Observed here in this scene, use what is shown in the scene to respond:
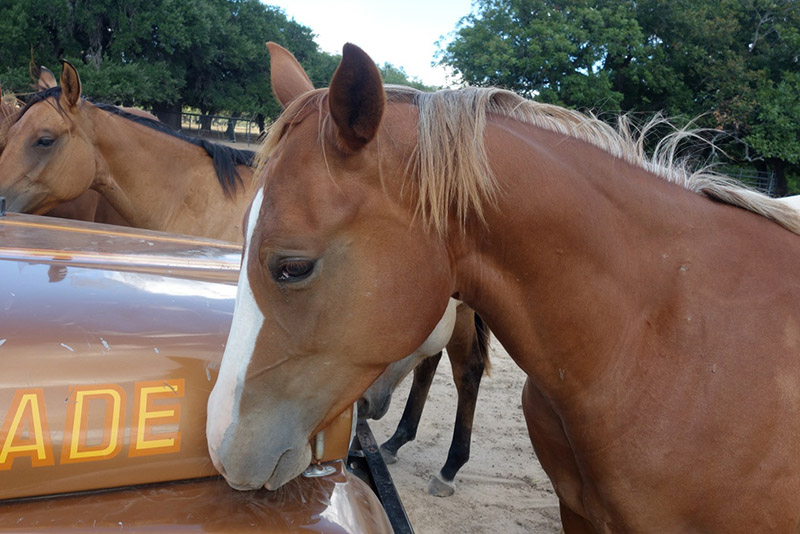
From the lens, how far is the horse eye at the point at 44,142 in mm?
3875

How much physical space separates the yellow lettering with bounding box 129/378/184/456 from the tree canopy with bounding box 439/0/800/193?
1699cm

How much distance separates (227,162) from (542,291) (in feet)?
11.7

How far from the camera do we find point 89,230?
1984mm

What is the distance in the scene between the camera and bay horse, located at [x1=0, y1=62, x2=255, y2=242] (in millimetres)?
3871

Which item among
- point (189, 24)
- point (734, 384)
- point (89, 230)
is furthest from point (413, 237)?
point (189, 24)

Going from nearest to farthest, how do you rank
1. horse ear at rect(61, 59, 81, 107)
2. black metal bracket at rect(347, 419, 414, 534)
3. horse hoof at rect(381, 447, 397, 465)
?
black metal bracket at rect(347, 419, 414, 534)
horse ear at rect(61, 59, 81, 107)
horse hoof at rect(381, 447, 397, 465)

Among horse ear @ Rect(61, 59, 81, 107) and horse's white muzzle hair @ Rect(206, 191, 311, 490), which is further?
horse ear @ Rect(61, 59, 81, 107)

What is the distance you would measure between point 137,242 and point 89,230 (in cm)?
26

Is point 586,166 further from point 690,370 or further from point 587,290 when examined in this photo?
point 690,370

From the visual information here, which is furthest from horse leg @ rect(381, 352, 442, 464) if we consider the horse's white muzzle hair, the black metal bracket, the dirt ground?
the horse's white muzzle hair

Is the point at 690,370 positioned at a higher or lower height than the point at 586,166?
lower

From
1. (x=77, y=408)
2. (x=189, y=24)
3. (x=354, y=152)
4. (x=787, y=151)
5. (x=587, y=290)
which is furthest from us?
(x=189, y=24)

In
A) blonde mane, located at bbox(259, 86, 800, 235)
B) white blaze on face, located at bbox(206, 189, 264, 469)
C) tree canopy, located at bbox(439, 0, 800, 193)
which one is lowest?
white blaze on face, located at bbox(206, 189, 264, 469)

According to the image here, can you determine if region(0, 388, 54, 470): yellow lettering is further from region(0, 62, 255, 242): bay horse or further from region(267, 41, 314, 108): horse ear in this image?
region(0, 62, 255, 242): bay horse
